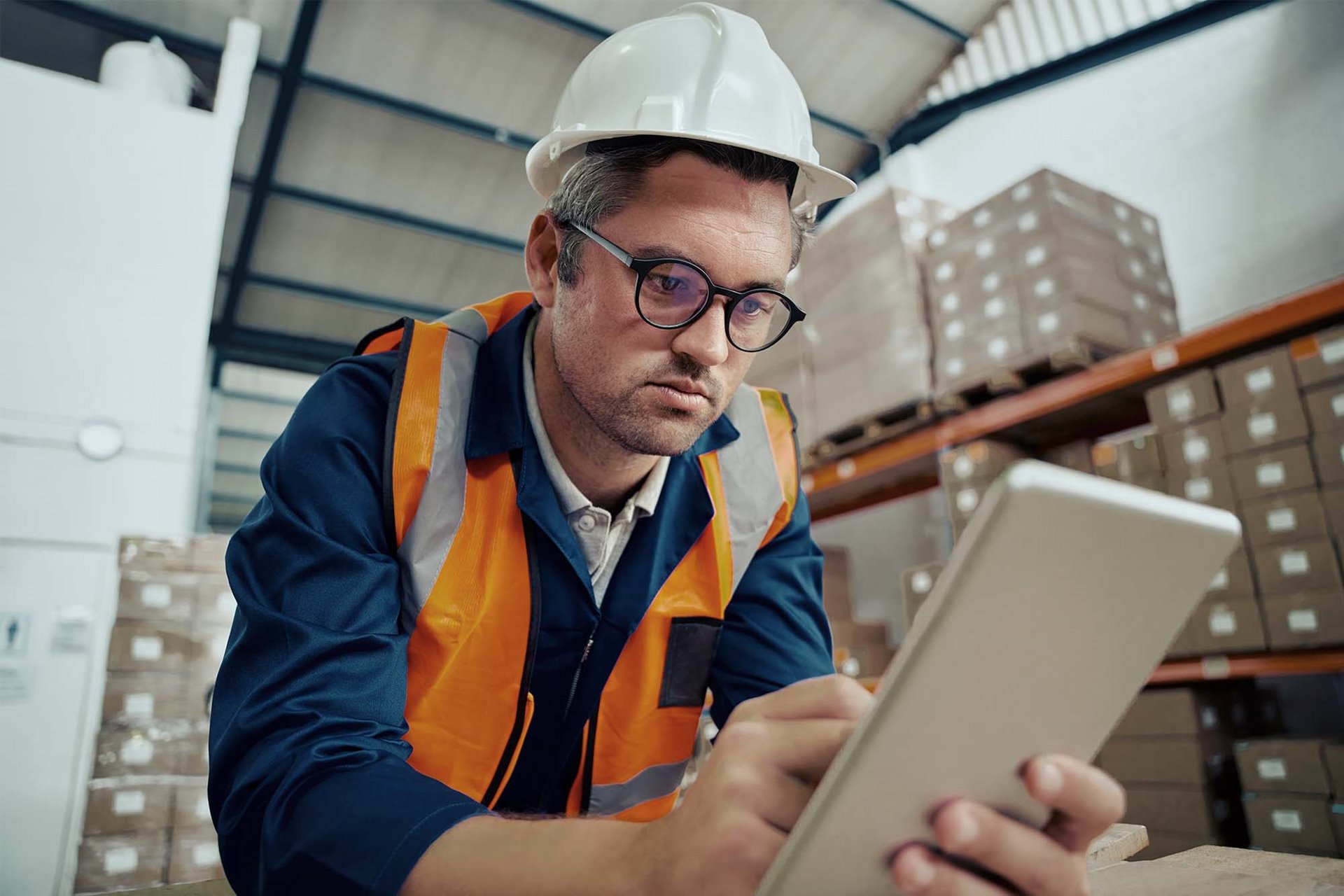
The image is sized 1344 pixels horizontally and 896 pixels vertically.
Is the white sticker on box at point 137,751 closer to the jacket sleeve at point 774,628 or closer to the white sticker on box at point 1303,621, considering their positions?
the jacket sleeve at point 774,628

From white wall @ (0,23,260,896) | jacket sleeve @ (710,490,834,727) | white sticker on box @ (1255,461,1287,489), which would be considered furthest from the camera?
white wall @ (0,23,260,896)

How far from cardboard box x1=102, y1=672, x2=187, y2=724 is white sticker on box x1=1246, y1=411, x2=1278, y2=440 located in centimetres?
393

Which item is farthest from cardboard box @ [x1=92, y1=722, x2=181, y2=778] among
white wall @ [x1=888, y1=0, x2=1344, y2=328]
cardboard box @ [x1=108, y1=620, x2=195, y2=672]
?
white wall @ [x1=888, y1=0, x2=1344, y2=328]

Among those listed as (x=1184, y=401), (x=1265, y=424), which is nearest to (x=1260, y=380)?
(x=1265, y=424)

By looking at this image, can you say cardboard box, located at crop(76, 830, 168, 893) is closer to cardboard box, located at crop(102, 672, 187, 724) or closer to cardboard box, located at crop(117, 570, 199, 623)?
cardboard box, located at crop(102, 672, 187, 724)

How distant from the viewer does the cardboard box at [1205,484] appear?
9.59 ft

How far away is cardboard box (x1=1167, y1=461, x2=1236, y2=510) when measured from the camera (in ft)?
9.59

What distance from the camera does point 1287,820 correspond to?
2.67m

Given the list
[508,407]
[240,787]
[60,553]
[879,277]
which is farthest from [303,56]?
[240,787]

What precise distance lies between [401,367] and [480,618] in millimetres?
372

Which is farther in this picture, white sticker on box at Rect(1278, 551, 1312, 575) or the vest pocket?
white sticker on box at Rect(1278, 551, 1312, 575)

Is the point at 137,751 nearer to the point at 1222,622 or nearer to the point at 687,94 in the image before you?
the point at 687,94

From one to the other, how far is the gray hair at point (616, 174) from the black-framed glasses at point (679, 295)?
1.9 inches

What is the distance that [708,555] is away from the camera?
1.40 m
